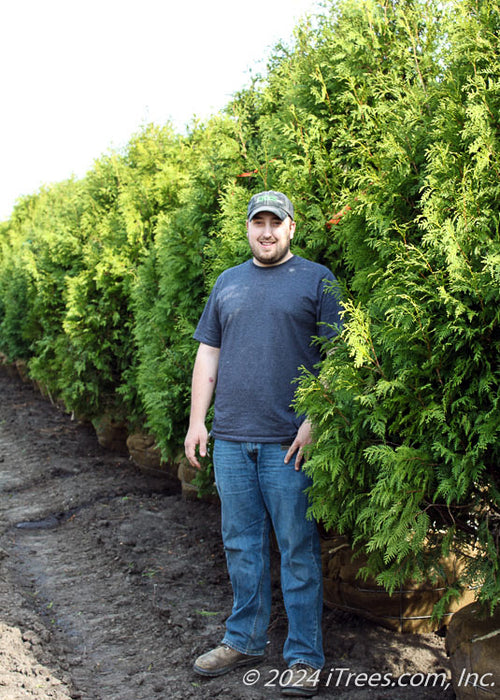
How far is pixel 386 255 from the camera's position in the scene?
307cm

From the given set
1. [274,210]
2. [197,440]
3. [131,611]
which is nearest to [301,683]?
[197,440]

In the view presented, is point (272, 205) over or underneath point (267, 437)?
over

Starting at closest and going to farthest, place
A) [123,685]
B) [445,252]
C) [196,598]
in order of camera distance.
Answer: [445,252] → [123,685] → [196,598]

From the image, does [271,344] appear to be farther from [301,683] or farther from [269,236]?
[301,683]

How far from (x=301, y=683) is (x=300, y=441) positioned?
46.7 inches

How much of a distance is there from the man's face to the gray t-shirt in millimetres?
81

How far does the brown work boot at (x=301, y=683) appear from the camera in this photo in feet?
10.4

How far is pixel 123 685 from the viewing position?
3.42m

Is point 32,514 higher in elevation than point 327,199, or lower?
lower

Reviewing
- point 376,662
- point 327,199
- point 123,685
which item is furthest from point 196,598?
point 327,199

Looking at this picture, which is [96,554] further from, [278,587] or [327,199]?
[327,199]

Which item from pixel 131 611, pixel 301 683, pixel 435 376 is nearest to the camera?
pixel 435 376

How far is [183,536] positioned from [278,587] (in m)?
1.28

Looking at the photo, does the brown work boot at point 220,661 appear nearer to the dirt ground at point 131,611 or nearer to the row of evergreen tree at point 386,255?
the dirt ground at point 131,611
